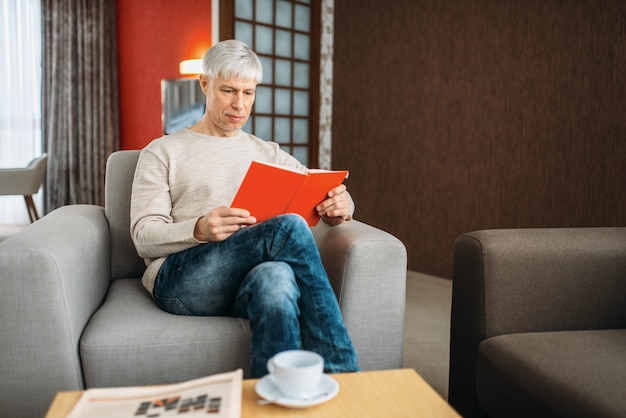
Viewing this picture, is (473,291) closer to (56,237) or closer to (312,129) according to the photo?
(56,237)

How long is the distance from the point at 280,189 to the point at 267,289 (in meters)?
0.27

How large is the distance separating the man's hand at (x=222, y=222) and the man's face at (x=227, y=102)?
0.43 m

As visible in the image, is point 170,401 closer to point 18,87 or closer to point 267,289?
point 267,289

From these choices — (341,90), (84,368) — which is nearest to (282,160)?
(84,368)

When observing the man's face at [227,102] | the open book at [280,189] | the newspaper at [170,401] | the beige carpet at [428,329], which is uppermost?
the man's face at [227,102]

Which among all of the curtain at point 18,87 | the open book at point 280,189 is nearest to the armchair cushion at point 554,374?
the open book at point 280,189

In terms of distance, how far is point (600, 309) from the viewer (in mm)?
1409

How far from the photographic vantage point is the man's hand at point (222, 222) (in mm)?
1341

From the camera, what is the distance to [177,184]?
1.62 meters

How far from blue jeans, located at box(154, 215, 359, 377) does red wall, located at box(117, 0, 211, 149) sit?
3870 mm

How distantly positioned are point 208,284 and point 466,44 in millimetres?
2419

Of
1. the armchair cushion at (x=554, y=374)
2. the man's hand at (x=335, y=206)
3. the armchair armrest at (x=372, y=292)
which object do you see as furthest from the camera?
the man's hand at (x=335, y=206)

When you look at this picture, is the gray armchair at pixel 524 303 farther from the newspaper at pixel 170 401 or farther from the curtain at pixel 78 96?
the curtain at pixel 78 96

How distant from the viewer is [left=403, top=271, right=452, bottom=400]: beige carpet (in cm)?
203
